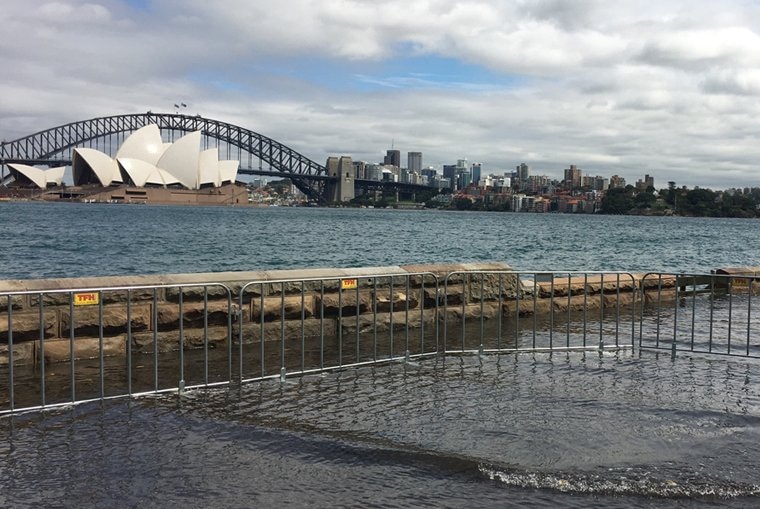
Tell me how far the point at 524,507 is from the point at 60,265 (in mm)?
22848

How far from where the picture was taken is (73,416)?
5.25m

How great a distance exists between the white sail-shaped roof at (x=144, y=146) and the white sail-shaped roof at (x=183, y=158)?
1729 mm

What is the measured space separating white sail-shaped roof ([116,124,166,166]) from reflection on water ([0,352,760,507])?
377ft

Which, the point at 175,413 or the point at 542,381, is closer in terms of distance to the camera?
the point at 175,413

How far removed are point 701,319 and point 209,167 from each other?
11905cm

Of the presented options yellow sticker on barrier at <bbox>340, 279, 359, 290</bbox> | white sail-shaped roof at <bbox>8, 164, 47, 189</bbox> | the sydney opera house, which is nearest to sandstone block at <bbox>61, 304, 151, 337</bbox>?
yellow sticker on barrier at <bbox>340, 279, 359, 290</bbox>

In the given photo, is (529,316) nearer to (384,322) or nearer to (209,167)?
(384,322)

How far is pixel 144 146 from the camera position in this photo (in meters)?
115

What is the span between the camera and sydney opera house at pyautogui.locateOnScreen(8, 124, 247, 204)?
113 meters

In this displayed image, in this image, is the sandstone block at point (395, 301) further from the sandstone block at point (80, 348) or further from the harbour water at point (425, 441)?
the sandstone block at point (80, 348)

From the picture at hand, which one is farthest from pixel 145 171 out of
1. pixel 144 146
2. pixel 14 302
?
pixel 14 302

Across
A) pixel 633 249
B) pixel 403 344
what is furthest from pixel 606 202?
pixel 403 344

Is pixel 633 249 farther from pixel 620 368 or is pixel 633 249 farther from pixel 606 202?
pixel 606 202

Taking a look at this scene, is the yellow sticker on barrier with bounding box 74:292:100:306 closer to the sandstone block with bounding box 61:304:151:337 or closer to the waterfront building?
the sandstone block with bounding box 61:304:151:337
